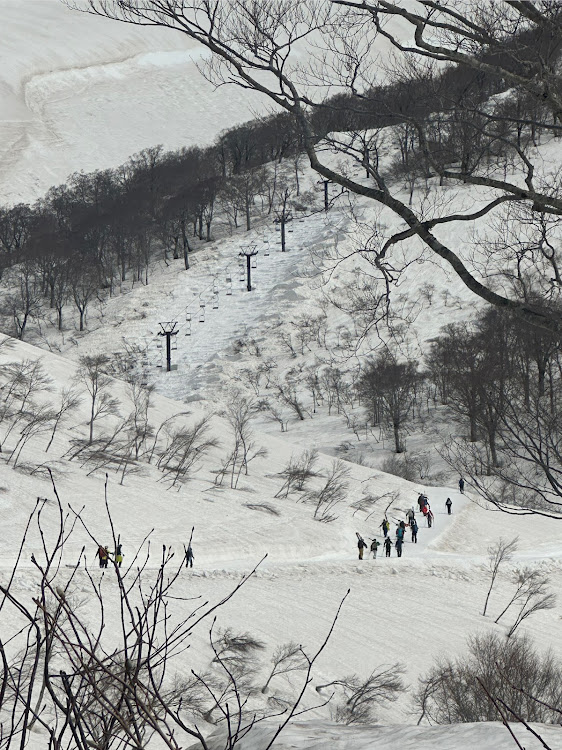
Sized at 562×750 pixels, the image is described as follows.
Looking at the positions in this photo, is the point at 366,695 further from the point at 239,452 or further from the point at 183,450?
the point at 239,452

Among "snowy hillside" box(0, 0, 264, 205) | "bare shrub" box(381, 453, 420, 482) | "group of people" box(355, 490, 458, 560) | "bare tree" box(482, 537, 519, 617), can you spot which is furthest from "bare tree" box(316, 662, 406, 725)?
"snowy hillside" box(0, 0, 264, 205)

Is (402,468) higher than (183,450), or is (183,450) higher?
(183,450)

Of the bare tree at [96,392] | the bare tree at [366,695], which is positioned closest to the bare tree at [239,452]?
the bare tree at [96,392]

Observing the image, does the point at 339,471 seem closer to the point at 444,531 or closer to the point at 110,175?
the point at 444,531

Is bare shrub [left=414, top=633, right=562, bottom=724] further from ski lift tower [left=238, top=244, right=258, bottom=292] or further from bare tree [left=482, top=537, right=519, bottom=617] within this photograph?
ski lift tower [left=238, top=244, right=258, bottom=292]

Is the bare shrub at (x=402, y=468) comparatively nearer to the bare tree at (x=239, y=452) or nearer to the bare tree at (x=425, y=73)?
the bare tree at (x=239, y=452)

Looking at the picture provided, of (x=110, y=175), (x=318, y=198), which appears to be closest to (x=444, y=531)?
(x=318, y=198)

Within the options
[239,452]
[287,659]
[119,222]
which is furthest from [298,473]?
[119,222]

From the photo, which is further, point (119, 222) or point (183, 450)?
point (119, 222)
